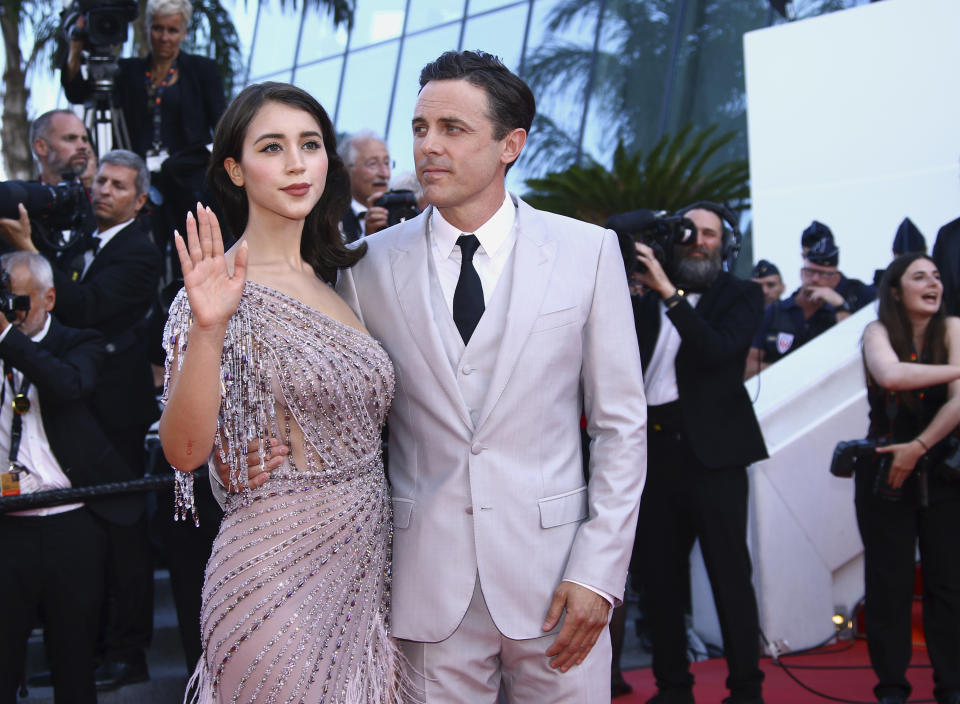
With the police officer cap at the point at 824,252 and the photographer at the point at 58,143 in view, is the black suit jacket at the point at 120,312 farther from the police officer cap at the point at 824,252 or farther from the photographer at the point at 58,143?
the police officer cap at the point at 824,252

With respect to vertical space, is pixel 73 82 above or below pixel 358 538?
above

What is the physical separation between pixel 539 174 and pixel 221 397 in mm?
11752

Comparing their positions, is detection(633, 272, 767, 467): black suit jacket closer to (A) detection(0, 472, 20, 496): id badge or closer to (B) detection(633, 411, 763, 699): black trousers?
(B) detection(633, 411, 763, 699): black trousers

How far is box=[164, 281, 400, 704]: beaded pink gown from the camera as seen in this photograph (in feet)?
7.47

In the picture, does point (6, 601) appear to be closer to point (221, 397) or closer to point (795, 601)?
point (221, 397)

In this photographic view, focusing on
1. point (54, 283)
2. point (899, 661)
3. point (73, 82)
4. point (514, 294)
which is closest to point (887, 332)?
point (899, 661)

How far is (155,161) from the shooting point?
17.2ft

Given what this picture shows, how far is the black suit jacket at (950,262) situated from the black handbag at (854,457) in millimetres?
964

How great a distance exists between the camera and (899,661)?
171 inches

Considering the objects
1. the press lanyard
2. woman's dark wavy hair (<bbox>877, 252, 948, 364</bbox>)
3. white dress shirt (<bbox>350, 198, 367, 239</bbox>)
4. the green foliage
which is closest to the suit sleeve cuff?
white dress shirt (<bbox>350, 198, 367, 239</bbox>)

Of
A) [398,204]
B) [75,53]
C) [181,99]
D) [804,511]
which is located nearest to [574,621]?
[398,204]

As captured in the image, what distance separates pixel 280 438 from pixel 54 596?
65.8 inches

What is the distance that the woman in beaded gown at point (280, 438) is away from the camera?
2193mm

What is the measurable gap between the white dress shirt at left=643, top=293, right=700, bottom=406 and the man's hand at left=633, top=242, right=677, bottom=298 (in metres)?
0.26
